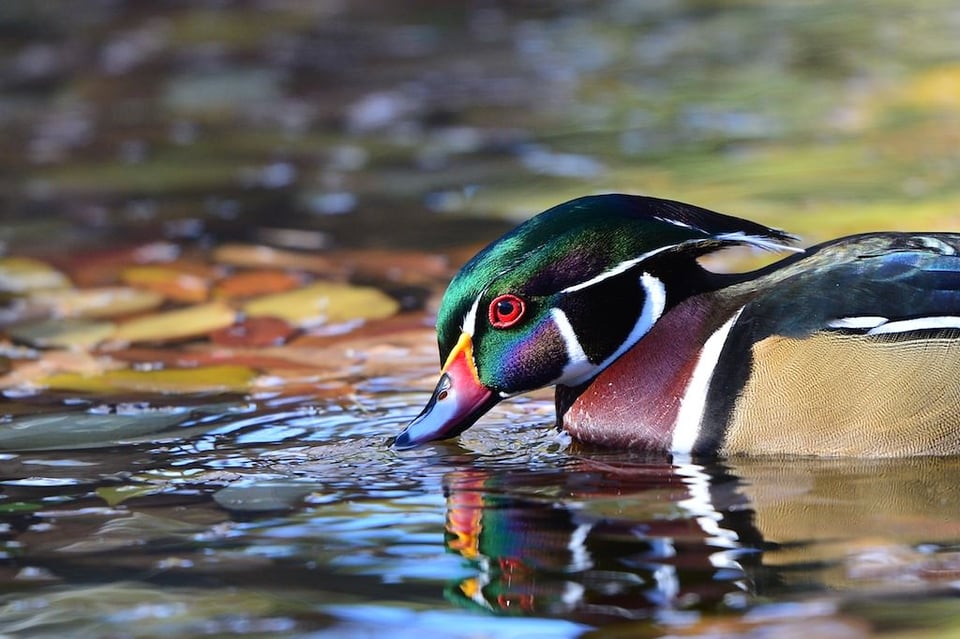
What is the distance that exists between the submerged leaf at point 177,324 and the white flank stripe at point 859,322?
3.25m

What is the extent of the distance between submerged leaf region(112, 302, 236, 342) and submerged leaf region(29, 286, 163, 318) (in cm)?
21

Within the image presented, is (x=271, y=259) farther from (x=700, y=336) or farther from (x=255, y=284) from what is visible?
(x=700, y=336)

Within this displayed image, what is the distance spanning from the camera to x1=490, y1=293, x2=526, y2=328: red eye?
5020mm

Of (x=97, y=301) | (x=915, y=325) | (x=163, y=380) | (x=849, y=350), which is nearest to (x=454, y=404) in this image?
(x=849, y=350)

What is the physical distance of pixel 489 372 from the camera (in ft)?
16.7

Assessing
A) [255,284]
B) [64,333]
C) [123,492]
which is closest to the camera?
[123,492]

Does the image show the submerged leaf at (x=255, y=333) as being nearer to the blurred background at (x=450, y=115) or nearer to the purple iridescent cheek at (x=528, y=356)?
the blurred background at (x=450, y=115)

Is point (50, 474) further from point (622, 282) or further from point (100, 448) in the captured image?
point (622, 282)

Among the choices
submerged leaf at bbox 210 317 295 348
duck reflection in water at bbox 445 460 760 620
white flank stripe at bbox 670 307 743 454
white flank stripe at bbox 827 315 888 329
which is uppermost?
submerged leaf at bbox 210 317 295 348

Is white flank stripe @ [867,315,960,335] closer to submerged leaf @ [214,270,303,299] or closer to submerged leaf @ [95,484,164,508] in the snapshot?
submerged leaf @ [95,484,164,508]

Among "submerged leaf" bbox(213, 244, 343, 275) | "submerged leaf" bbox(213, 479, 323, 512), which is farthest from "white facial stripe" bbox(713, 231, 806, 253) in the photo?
"submerged leaf" bbox(213, 244, 343, 275)

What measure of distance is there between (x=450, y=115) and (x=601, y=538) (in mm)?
8286

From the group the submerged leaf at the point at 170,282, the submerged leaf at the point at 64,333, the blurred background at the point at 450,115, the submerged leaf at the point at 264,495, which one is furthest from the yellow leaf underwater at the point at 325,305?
the submerged leaf at the point at 264,495

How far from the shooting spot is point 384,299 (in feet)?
24.1
